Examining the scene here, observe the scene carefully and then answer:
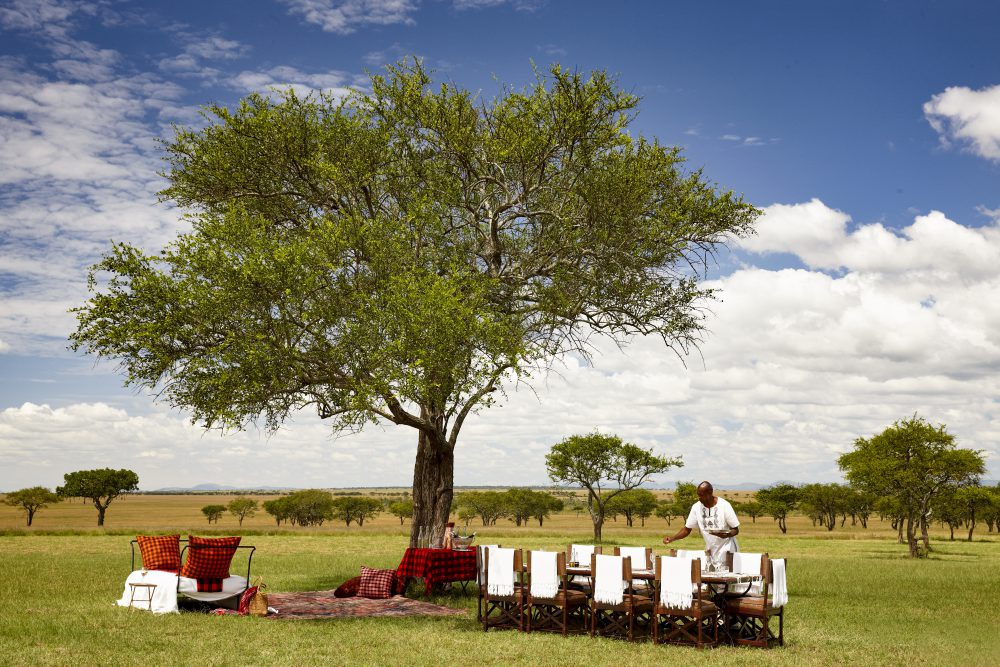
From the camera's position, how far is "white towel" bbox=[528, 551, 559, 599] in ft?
44.9

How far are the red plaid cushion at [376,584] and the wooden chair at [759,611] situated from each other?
26.7 feet

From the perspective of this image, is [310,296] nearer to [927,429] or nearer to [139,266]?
[139,266]

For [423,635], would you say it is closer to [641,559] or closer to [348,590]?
[641,559]

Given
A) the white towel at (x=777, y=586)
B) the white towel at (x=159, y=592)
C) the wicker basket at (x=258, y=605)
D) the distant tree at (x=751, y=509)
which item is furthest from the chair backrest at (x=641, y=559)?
the distant tree at (x=751, y=509)

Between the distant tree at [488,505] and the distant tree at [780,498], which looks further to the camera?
the distant tree at [488,505]

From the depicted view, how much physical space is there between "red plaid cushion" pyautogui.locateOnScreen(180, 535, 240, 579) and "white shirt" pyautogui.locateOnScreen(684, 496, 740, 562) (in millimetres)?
8780

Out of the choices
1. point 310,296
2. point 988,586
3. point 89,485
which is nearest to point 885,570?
point 988,586

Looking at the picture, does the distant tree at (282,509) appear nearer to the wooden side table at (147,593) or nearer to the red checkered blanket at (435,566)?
the red checkered blanket at (435,566)

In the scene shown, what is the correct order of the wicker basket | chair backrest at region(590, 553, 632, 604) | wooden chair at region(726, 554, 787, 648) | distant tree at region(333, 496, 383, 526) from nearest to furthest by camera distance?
wooden chair at region(726, 554, 787, 648), chair backrest at region(590, 553, 632, 604), the wicker basket, distant tree at region(333, 496, 383, 526)

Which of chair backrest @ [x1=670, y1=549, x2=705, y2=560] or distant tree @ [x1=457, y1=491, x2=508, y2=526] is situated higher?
chair backrest @ [x1=670, y1=549, x2=705, y2=560]

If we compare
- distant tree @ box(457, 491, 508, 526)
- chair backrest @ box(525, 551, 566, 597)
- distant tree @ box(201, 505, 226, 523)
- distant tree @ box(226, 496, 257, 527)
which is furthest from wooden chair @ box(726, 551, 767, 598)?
distant tree @ box(201, 505, 226, 523)

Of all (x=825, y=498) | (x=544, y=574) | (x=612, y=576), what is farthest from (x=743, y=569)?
(x=825, y=498)

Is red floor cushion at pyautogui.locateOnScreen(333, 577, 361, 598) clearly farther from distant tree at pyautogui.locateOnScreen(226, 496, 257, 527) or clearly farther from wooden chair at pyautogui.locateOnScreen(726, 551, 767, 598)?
distant tree at pyautogui.locateOnScreen(226, 496, 257, 527)

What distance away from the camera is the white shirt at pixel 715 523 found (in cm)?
1345
